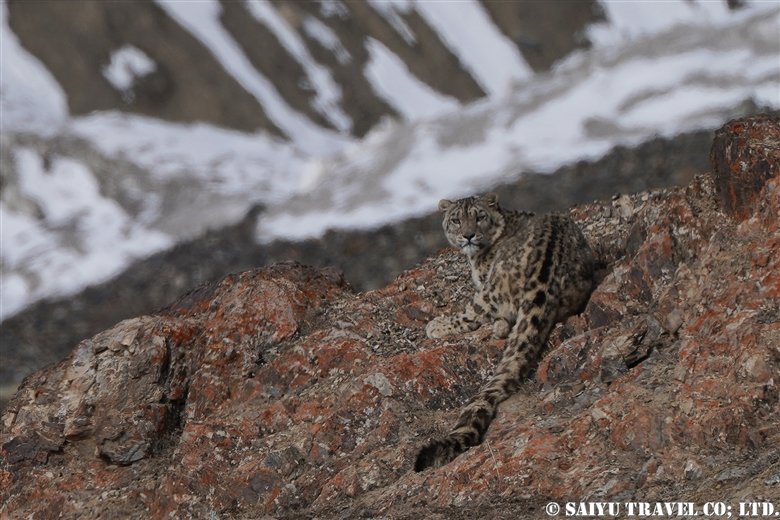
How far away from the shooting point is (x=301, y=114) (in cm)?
9938

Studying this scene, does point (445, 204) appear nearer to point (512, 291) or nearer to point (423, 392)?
point (512, 291)

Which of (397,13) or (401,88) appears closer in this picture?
(401,88)

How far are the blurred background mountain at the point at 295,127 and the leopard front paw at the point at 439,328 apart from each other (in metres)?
21.5

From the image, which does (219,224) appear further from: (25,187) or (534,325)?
(534,325)

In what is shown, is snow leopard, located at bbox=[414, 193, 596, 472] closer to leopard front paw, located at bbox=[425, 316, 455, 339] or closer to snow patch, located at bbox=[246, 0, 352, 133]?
leopard front paw, located at bbox=[425, 316, 455, 339]

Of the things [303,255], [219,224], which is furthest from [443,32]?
[303,255]

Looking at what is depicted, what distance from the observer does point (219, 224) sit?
68.9 m

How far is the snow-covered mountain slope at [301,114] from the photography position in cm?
6500

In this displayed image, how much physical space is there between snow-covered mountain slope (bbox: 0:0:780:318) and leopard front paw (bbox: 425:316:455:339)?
39518mm

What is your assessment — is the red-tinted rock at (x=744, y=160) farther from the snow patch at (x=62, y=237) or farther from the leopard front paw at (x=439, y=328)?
the snow patch at (x=62, y=237)

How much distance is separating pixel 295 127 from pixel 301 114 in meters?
2.65

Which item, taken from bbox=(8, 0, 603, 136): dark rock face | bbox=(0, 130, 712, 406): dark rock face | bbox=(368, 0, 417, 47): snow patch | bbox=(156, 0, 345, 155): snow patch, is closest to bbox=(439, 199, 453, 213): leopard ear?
bbox=(0, 130, 712, 406): dark rock face

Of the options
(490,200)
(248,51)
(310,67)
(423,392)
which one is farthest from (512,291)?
(248,51)

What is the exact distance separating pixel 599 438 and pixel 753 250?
267 centimetres
